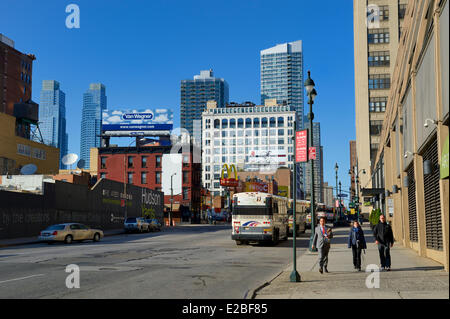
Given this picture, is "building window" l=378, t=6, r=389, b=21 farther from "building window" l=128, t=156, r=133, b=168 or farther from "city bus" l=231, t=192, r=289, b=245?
"city bus" l=231, t=192, r=289, b=245

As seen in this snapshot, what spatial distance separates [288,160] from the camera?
19250 cm

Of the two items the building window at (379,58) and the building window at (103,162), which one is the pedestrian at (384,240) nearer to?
the building window at (379,58)

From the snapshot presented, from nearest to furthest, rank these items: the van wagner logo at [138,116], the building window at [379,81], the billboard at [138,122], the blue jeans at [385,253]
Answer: the blue jeans at [385,253], the building window at [379,81], the billboard at [138,122], the van wagner logo at [138,116]

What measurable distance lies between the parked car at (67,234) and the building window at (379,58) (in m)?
62.7

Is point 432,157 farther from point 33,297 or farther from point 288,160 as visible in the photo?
point 288,160

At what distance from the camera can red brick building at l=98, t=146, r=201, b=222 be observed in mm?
99062

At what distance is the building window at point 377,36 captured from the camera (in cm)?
8256

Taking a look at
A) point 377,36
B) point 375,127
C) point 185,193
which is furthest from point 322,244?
point 185,193

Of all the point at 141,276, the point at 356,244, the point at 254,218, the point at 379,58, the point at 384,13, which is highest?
the point at 384,13

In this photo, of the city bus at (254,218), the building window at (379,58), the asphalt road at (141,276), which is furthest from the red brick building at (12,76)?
the asphalt road at (141,276)

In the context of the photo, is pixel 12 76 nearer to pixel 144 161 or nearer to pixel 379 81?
pixel 144 161

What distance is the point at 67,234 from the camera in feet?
110

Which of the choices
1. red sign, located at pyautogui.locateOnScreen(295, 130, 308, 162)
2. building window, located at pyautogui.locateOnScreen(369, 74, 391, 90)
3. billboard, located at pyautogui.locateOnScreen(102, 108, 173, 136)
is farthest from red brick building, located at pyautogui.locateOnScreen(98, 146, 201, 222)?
red sign, located at pyautogui.locateOnScreen(295, 130, 308, 162)

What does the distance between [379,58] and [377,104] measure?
8010 millimetres
